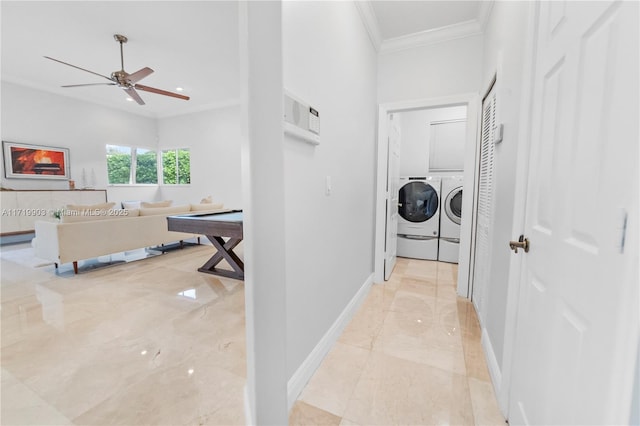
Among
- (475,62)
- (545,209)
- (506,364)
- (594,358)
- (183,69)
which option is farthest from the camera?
(183,69)

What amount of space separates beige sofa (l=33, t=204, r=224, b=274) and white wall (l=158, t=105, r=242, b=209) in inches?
88.7

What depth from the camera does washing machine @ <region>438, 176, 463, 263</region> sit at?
3727mm

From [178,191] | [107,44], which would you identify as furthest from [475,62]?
[178,191]

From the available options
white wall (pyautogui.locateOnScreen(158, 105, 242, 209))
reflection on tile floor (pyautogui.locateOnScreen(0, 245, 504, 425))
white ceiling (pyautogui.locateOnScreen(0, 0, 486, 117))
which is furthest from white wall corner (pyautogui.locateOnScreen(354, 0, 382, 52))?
white wall (pyautogui.locateOnScreen(158, 105, 242, 209))

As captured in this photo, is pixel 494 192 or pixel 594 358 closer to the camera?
pixel 594 358

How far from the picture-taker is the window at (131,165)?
20.9 feet

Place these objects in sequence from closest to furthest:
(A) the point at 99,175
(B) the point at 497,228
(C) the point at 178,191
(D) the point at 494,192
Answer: (B) the point at 497,228 → (D) the point at 494,192 → (A) the point at 99,175 → (C) the point at 178,191

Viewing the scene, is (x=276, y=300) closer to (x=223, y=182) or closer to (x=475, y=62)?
(x=475, y=62)

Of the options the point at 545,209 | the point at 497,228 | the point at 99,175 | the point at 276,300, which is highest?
the point at 99,175

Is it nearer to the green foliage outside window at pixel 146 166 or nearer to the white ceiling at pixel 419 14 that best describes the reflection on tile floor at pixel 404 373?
the white ceiling at pixel 419 14

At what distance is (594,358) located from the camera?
0.62 metres

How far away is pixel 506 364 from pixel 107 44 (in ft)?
17.4

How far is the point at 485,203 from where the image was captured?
2205 millimetres

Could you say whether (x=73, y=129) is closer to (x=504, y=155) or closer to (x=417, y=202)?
(x=417, y=202)
